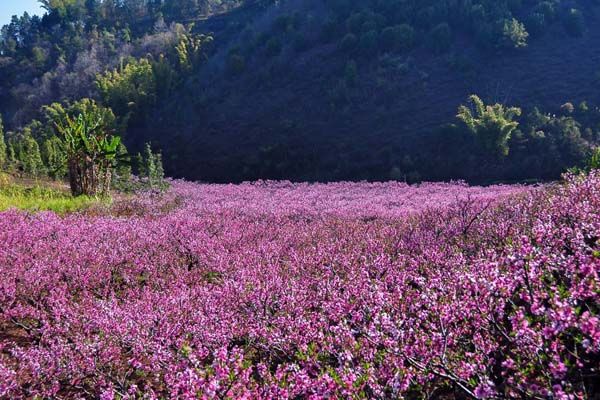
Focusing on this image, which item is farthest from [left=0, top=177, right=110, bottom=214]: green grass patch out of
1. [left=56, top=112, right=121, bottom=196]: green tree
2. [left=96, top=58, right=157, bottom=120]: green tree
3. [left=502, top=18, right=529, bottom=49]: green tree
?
[left=502, top=18, right=529, bottom=49]: green tree

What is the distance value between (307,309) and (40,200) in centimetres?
1027

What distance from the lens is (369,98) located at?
34.1 meters

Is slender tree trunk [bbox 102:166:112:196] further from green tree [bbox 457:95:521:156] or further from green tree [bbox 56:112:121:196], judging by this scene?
green tree [bbox 457:95:521:156]

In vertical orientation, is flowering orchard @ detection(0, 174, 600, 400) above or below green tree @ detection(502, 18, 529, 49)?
below

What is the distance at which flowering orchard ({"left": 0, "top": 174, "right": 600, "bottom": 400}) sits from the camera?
7.65 ft

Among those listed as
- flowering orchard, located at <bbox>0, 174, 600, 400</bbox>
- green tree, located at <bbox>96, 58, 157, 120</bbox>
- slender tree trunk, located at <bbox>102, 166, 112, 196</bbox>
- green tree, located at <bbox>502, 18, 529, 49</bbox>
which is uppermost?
green tree, located at <bbox>502, 18, 529, 49</bbox>

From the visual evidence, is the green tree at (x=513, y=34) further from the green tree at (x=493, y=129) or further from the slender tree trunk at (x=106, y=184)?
the slender tree trunk at (x=106, y=184)

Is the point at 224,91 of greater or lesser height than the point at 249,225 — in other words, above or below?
above

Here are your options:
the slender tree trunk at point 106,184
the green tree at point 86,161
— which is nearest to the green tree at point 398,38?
the green tree at point 86,161

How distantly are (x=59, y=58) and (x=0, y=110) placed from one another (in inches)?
441

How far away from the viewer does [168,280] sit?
5.24m

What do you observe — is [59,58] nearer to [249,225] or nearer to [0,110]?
[0,110]

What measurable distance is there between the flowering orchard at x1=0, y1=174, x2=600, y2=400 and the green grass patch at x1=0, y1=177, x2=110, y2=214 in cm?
246

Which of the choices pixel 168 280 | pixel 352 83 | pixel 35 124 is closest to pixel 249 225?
pixel 168 280
